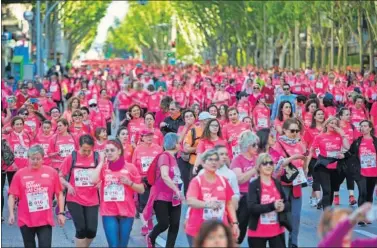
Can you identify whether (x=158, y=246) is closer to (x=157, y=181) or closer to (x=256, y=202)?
(x=157, y=181)

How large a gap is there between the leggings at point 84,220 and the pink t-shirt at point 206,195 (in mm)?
2003

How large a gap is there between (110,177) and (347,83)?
86.6ft

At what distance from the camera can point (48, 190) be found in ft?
39.6

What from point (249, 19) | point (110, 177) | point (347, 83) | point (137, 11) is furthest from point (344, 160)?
point (137, 11)

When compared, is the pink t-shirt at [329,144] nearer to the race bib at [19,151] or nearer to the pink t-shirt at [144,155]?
the pink t-shirt at [144,155]

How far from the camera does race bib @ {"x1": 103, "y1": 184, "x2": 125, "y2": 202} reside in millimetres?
12078

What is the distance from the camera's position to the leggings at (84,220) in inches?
499

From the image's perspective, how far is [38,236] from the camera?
12016 mm

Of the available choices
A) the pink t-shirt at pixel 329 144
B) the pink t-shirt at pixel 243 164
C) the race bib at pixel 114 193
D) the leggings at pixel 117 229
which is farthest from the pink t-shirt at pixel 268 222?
the pink t-shirt at pixel 329 144

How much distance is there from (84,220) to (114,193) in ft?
2.60

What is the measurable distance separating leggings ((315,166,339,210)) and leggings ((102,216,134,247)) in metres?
5.25

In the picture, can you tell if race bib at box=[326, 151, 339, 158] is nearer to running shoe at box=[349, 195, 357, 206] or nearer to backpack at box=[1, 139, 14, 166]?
running shoe at box=[349, 195, 357, 206]

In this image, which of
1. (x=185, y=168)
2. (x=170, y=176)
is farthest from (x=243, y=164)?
(x=185, y=168)

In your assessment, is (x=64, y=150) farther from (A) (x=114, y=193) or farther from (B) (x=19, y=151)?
(A) (x=114, y=193)
